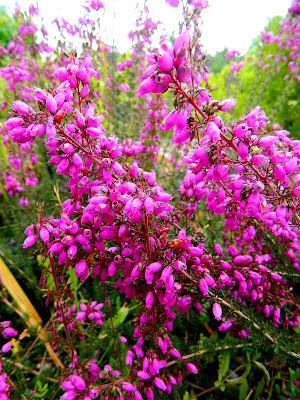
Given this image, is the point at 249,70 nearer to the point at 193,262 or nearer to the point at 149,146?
the point at 149,146

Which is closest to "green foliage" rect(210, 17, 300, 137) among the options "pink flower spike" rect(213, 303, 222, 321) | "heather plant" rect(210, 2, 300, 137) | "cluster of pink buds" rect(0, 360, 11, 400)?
"heather plant" rect(210, 2, 300, 137)

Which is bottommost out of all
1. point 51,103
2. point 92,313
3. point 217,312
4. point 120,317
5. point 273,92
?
point 120,317

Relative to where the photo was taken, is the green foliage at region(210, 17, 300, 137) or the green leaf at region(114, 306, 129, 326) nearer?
the green leaf at region(114, 306, 129, 326)

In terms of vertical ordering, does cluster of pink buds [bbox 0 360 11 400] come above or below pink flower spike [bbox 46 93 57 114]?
below

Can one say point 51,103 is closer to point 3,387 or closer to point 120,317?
point 3,387

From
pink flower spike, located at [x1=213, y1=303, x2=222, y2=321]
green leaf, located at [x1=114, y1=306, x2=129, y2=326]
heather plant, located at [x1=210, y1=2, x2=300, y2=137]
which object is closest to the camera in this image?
pink flower spike, located at [x1=213, y1=303, x2=222, y2=321]

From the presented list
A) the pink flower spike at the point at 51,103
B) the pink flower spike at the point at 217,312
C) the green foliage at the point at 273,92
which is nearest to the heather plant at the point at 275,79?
the green foliage at the point at 273,92

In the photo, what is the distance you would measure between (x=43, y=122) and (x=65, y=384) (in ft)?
3.55

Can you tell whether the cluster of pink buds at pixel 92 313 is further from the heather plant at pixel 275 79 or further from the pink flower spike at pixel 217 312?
the heather plant at pixel 275 79

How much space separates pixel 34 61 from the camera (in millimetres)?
3885

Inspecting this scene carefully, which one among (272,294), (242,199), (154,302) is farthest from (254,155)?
(272,294)

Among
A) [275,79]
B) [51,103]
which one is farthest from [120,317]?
[275,79]

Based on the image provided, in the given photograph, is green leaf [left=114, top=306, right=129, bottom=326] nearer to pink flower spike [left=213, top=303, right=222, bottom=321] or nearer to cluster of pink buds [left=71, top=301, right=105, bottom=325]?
cluster of pink buds [left=71, top=301, right=105, bottom=325]

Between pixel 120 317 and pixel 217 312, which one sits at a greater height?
pixel 217 312
